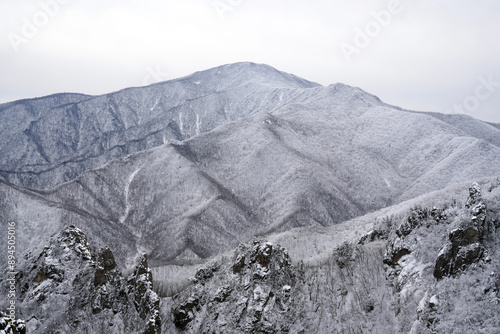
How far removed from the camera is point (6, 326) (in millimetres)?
21906

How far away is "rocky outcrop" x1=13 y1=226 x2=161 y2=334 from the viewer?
5378 centimetres

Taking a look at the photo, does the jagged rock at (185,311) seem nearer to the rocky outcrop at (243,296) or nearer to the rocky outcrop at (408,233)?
the rocky outcrop at (243,296)

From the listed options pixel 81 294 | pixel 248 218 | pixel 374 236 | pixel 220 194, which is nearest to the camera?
pixel 81 294

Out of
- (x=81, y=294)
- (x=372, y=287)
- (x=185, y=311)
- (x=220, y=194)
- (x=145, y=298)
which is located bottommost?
(x=185, y=311)

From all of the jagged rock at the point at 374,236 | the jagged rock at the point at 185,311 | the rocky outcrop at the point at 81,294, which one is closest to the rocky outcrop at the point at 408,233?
the jagged rock at the point at 374,236

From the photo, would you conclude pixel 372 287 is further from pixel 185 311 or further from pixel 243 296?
pixel 185 311

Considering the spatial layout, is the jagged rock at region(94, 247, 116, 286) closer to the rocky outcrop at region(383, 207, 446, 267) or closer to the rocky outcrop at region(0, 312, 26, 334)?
the rocky outcrop at region(0, 312, 26, 334)

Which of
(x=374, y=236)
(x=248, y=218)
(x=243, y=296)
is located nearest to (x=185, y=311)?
(x=243, y=296)

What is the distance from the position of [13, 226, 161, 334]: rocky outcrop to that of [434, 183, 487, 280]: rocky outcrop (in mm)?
39199

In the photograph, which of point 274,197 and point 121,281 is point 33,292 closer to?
point 121,281

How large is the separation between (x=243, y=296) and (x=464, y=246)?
30.2 m

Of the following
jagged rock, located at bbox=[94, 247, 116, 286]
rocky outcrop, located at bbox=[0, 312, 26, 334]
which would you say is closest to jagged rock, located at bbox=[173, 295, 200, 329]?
jagged rock, located at bbox=[94, 247, 116, 286]

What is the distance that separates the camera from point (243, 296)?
57750 millimetres

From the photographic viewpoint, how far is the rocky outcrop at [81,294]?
5378 centimetres
